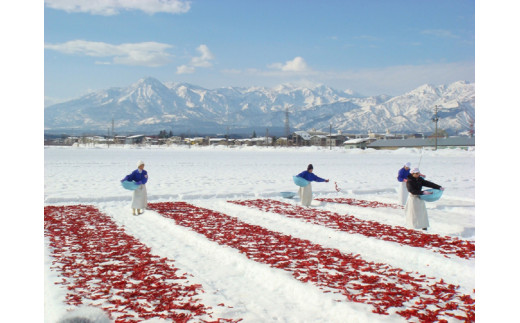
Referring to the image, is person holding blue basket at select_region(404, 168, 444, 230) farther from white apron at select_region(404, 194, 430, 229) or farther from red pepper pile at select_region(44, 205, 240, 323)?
red pepper pile at select_region(44, 205, 240, 323)

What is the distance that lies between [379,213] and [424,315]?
308 inches

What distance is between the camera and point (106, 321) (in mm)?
5379

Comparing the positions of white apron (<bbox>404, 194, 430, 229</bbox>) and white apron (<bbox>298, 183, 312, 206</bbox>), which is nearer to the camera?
white apron (<bbox>404, 194, 430, 229</bbox>)

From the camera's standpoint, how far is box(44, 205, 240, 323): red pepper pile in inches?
231

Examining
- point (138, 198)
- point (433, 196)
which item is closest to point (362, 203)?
point (433, 196)

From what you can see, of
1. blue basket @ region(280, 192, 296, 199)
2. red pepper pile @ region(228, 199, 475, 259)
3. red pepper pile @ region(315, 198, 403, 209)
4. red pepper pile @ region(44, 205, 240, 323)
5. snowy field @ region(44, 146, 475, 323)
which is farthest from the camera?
blue basket @ region(280, 192, 296, 199)

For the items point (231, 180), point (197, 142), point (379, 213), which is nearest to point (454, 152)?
point (231, 180)

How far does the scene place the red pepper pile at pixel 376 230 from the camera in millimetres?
9156

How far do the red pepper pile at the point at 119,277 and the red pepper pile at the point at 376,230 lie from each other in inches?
193

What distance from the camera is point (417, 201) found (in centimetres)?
1093

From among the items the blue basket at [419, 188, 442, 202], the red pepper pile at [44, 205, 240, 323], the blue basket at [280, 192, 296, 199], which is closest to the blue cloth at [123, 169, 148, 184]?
the red pepper pile at [44, 205, 240, 323]

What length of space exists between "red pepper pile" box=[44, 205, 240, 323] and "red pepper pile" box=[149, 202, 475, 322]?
5.71 ft
